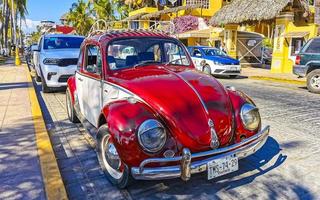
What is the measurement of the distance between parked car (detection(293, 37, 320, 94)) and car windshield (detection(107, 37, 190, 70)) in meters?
7.40

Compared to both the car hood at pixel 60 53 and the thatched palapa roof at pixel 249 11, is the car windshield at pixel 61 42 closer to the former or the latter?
the car hood at pixel 60 53

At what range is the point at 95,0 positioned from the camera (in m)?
48.5

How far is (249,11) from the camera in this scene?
19516 millimetres

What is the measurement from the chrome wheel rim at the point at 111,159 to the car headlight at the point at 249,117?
1644 millimetres

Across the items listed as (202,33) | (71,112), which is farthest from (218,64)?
(202,33)

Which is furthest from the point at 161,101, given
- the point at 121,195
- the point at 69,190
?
the point at 69,190

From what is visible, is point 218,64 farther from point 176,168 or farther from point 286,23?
point 176,168

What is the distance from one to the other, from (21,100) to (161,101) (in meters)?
6.72

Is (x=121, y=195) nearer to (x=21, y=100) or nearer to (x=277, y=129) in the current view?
(x=277, y=129)

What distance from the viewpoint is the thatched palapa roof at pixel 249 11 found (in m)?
17.5

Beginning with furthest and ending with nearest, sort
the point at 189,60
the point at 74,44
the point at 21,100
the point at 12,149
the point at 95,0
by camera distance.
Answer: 1. the point at 95,0
2. the point at 74,44
3. the point at 21,100
4. the point at 189,60
5. the point at 12,149

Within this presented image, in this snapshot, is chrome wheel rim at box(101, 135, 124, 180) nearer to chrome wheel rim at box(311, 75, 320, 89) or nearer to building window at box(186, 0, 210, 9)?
chrome wheel rim at box(311, 75, 320, 89)

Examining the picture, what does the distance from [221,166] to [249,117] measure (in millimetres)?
864

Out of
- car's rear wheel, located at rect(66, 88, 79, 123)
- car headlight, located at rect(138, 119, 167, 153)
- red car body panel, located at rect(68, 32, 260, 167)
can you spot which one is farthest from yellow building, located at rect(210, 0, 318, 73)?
car headlight, located at rect(138, 119, 167, 153)
